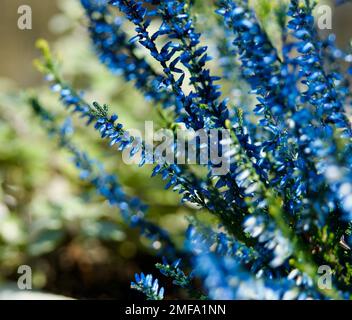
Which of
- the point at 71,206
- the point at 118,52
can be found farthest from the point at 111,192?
the point at 71,206

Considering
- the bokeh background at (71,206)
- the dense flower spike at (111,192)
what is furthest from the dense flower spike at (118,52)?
the bokeh background at (71,206)

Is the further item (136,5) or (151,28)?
(151,28)

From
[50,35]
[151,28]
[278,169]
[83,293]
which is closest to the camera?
[278,169]

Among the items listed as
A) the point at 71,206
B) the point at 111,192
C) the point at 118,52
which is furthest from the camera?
the point at 71,206

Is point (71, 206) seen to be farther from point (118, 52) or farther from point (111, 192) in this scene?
point (118, 52)

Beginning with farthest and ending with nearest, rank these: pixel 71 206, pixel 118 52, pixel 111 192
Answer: pixel 71 206 < pixel 111 192 < pixel 118 52

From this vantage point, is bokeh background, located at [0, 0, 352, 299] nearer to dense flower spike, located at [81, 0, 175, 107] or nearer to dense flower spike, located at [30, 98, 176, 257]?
dense flower spike, located at [30, 98, 176, 257]
